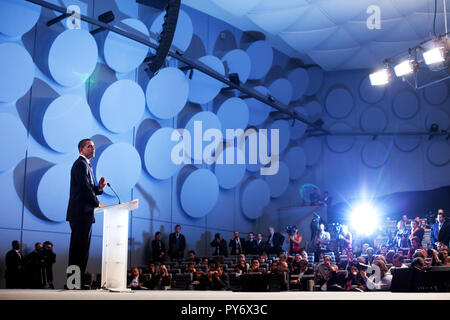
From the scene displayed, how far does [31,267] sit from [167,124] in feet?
19.5

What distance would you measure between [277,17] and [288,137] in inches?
177

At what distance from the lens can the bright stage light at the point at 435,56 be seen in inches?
458

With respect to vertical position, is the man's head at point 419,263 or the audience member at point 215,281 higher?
the man's head at point 419,263

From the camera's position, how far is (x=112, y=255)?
472cm

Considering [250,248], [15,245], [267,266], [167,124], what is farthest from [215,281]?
[167,124]

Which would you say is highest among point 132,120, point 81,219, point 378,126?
point 378,126

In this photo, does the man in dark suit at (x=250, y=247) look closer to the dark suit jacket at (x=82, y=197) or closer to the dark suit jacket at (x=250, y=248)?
Answer: the dark suit jacket at (x=250, y=248)

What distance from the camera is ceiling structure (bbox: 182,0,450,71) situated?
1591cm

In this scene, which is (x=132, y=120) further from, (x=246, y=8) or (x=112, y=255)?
(x=112, y=255)

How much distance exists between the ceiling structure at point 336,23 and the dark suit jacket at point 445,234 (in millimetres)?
7515

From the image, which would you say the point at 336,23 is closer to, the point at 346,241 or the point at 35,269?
the point at 346,241

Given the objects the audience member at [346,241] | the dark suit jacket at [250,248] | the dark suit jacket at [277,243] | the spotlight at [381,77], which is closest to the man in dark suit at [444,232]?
the audience member at [346,241]

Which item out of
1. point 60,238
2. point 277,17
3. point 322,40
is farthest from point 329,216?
point 60,238

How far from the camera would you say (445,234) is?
11789mm
